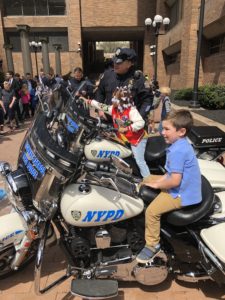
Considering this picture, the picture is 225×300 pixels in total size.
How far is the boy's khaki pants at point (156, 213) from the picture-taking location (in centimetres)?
236

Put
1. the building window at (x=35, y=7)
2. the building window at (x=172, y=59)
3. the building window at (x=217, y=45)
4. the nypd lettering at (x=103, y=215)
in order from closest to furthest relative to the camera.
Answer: the nypd lettering at (x=103, y=215) < the building window at (x=217, y=45) < the building window at (x=172, y=59) < the building window at (x=35, y=7)

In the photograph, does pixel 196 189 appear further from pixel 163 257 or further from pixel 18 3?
pixel 18 3

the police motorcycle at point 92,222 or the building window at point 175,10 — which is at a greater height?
the building window at point 175,10

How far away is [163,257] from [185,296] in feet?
1.64

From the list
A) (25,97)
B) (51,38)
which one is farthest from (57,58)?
(25,97)

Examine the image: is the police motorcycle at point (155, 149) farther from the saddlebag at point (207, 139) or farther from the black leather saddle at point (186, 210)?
the black leather saddle at point (186, 210)

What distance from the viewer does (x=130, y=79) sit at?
367 cm

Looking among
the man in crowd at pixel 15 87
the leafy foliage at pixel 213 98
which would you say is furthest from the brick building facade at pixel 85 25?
the man in crowd at pixel 15 87

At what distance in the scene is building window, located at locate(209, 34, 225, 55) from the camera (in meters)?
17.3

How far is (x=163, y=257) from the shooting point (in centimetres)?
247

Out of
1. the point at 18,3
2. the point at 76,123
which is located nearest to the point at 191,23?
the point at 76,123

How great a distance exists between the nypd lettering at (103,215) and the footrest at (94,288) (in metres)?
0.57

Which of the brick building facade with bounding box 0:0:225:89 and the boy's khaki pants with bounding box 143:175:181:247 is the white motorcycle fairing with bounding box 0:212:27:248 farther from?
the brick building facade with bounding box 0:0:225:89

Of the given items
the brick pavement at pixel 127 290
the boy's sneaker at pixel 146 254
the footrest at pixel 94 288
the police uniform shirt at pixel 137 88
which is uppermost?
the police uniform shirt at pixel 137 88
